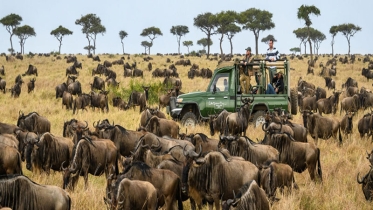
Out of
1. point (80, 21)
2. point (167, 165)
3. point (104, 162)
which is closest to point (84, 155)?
point (104, 162)

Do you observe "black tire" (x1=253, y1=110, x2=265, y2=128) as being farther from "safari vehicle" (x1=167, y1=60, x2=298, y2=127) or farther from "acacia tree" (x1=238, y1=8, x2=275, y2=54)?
"acacia tree" (x1=238, y1=8, x2=275, y2=54)

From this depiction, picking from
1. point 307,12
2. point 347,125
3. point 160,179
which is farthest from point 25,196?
point 307,12

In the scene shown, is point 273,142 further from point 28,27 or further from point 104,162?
point 28,27

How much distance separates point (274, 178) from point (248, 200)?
189cm

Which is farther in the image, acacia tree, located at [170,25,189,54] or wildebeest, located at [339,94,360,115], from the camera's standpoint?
acacia tree, located at [170,25,189,54]

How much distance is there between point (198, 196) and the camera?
774 cm

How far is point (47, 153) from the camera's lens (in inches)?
404

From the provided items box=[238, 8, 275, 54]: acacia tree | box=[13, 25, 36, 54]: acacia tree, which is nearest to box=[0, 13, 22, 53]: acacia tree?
box=[13, 25, 36, 54]: acacia tree

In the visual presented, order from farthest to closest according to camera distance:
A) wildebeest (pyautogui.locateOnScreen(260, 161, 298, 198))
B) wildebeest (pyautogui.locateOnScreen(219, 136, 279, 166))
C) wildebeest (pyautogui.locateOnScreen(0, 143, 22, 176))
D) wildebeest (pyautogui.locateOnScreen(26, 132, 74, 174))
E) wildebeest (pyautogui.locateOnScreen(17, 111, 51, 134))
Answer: wildebeest (pyautogui.locateOnScreen(17, 111, 51, 134)) < wildebeest (pyautogui.locateOnScreen(26, 132, 74, 174)) < wildebeest (pyautogui.locateOnScreen(219, 136, 279, 166)) < wildebeest (pyautogui.locateOnScreen(0, 143, 22, 176)) < wildebeest (pyautogui.locateOnScreen(260, 161, 298, 198))

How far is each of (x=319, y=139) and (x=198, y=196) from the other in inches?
327

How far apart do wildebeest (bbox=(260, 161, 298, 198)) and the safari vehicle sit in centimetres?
753

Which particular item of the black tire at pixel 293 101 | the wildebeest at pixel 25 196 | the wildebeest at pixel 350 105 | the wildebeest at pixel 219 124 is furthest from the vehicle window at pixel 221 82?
the wildebeest at pixel 25 196

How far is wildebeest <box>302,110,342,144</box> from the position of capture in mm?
14336

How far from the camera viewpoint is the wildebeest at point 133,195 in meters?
6.54
